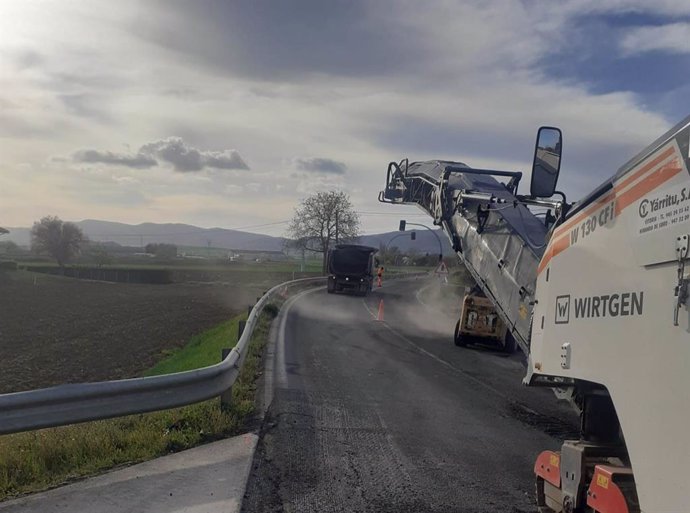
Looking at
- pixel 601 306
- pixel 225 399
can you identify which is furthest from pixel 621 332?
pixel 225 399

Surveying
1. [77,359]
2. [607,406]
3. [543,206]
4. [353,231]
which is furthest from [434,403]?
[353,231]

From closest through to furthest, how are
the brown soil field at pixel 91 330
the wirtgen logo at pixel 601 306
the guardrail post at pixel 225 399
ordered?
the wirtgen logo at pixel 601 306
the guardrail post at pixel 225 399
the brown soil field at pixel 91 330

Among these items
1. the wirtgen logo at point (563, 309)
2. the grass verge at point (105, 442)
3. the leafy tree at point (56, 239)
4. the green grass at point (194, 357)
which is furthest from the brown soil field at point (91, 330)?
the leafy tree at point (56, 239)

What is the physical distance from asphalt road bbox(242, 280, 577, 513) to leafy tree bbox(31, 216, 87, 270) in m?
86.2

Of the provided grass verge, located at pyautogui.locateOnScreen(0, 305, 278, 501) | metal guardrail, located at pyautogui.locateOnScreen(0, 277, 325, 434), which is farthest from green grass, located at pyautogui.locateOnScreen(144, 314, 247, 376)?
metal guardrail, located at pyautogui.locateOnScreen(0, 277, 325, 434)

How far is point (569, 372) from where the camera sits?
3.97m

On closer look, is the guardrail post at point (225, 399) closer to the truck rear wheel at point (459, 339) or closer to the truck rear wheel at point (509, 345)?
the truck rear wheel at point (459, 339)

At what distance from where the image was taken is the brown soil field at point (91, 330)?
1784cm

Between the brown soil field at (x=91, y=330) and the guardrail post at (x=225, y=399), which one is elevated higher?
the guardrail post at (x=225, y=399)

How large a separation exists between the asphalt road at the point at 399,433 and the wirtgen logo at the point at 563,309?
1914 millimetres

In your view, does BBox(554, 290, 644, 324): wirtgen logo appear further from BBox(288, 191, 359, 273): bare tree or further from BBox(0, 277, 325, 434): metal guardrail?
BBox(288, 191, 359, 273): bare tree

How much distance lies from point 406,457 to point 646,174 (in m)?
4.12

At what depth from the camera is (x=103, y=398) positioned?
5977 millimetres

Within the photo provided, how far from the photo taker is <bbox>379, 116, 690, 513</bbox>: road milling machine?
2.86m
